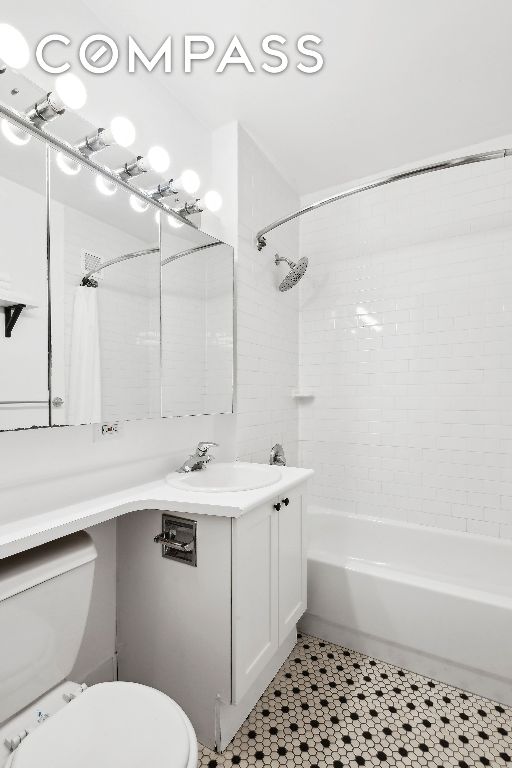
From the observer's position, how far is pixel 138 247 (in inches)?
61.2

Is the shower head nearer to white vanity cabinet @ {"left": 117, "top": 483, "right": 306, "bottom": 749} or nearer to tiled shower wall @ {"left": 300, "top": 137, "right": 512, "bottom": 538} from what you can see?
tiled shower wall @ {"left": 300, "top": 137, "right": 512, "bottom": 538}

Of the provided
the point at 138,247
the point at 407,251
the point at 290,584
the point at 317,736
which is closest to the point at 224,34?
the point at 138,247

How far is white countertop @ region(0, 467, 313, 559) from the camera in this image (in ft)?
3.31

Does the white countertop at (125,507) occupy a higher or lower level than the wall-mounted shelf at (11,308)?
lower

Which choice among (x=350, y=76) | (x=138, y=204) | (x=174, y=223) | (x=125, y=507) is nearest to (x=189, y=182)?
(x=174, y=223)

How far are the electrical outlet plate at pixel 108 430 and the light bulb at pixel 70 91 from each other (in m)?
1.09

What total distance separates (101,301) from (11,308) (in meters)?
0.33

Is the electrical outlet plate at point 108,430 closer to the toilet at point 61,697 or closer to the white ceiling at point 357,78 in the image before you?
the toilet at point 61,697

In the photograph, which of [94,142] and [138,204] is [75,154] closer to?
[94,142]

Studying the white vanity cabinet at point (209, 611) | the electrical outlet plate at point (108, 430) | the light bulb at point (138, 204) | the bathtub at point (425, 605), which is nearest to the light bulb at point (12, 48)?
the light bulb at point (138, 204)

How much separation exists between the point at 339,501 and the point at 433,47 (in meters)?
2.48

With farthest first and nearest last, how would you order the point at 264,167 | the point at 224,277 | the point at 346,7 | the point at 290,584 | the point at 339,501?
the point at 339,501 → the point at 264,167 → the point at 224,277 → the point at 290,584 → the point at 346,7

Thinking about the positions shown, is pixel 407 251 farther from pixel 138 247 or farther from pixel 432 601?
pixel 432 601

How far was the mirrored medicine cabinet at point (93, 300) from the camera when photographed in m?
1.13
